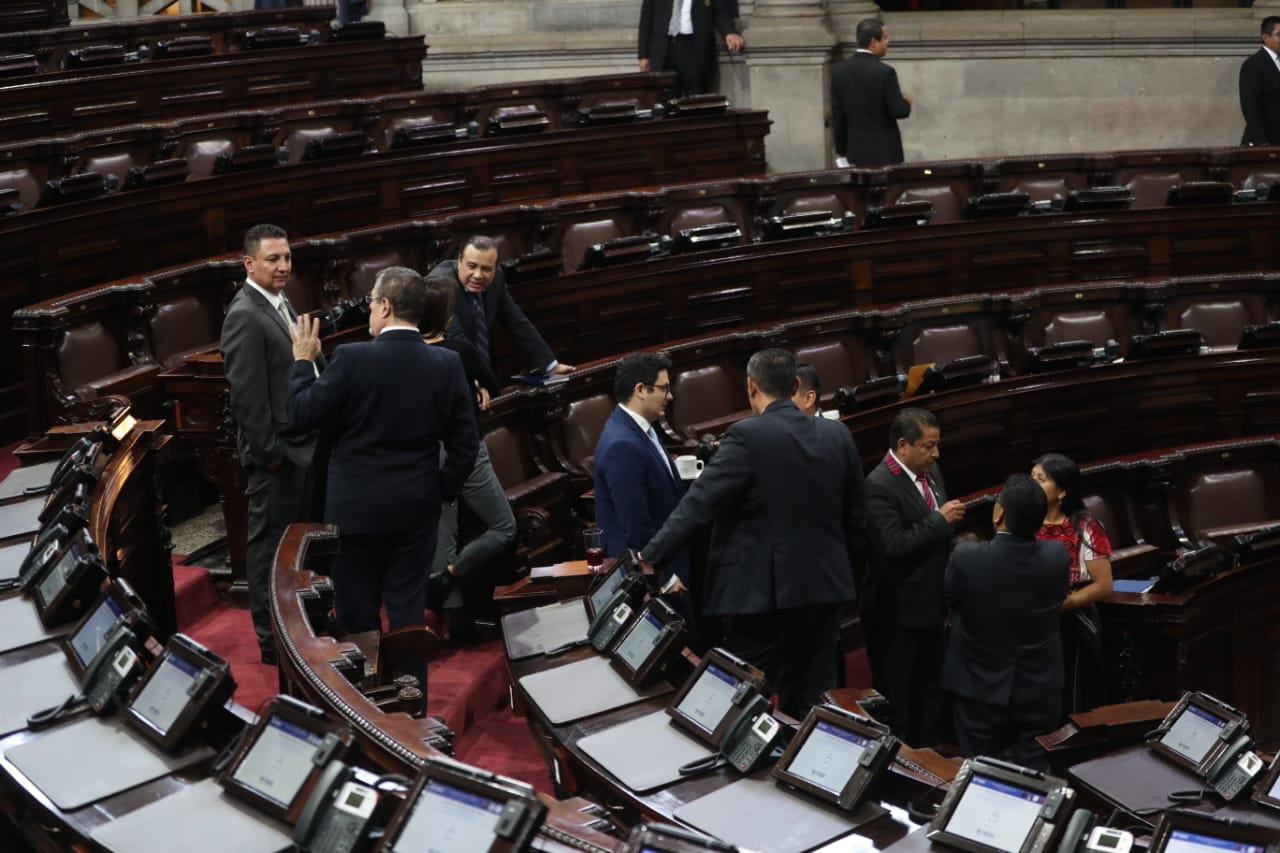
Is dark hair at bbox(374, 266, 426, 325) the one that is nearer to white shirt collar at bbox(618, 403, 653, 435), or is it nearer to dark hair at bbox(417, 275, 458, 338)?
dark hair at bbox(417, 275, 458, 338)

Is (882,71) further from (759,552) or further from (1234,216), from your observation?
(759,552)

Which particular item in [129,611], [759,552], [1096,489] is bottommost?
[1096,489]

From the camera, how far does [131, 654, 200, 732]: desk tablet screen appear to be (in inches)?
103

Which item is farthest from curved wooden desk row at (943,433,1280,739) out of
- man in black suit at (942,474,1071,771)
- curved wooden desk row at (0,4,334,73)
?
curved wooden desk row at (0,4,334,73)

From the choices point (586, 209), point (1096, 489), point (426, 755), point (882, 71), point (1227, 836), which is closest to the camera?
point (1227, 836)

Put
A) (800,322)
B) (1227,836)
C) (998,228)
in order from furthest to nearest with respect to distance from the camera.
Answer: (998,228)
(800,322)
(1227,836)

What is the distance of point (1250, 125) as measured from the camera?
792 centimetres

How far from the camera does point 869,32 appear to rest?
7.54 meters

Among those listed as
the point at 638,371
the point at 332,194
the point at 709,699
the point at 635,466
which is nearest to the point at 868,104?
the point at 332,194

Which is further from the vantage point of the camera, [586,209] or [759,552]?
[586,209]

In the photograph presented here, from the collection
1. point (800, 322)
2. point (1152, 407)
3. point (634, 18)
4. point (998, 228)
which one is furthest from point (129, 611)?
point (634, 18)

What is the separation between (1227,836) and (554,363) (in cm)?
317

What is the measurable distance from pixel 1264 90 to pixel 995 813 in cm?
643

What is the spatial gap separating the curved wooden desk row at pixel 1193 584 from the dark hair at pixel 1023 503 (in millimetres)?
928
